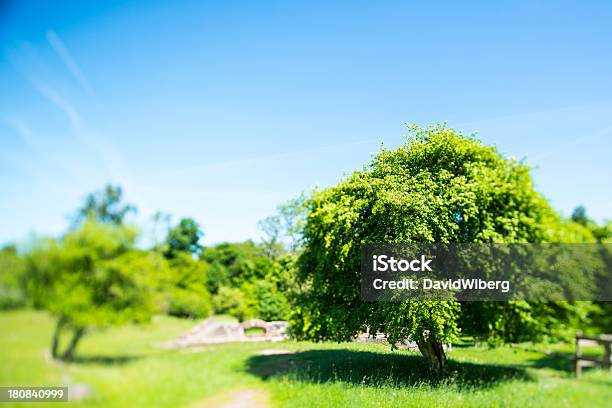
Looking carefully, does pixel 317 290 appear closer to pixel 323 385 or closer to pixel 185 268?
pixel 323 385

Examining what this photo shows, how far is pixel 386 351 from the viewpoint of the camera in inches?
335

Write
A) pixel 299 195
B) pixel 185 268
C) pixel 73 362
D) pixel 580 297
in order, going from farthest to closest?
pixel 299 195 → pixel 580 297 → pixel 185 268 → pixel 73 362

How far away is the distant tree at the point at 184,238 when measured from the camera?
370 centimetres

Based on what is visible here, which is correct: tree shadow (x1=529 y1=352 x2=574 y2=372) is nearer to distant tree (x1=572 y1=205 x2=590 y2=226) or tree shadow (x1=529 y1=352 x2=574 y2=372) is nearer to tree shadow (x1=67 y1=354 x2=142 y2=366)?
distant tree (x1=572 y1=205 x2=590 y2=226)

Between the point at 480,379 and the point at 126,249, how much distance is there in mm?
8473

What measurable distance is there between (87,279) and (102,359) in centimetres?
75

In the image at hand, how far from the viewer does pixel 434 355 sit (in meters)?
8.65

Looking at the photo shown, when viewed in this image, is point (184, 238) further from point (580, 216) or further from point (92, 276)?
point (580, 216)

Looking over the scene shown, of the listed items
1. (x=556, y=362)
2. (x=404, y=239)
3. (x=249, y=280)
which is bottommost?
(x=556, y=362)

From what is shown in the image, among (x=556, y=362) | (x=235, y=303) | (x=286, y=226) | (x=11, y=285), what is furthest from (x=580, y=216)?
(x=11, y=285)

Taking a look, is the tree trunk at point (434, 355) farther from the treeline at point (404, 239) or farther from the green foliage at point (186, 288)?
the green foliage at point (186, 288)

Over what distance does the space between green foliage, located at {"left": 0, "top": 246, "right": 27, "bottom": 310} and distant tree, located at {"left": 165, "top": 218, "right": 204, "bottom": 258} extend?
1.13 metres

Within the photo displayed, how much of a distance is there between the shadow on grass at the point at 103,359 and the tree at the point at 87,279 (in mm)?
77

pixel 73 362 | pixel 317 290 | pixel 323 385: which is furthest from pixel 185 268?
pixel 317 290
